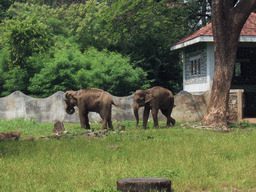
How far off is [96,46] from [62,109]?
12567mm

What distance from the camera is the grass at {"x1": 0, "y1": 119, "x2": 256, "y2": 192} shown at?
241 inches

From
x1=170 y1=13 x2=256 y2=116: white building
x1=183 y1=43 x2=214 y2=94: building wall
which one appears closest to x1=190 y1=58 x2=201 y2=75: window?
x1=170 y1=13 x2=256 y2=116: white building

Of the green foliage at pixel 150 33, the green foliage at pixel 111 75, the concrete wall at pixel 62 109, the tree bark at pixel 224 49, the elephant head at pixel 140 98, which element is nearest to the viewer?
the elephant head at pixel 140 98

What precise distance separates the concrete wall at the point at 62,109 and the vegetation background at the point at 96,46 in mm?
2542

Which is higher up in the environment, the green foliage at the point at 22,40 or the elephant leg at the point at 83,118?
the green foliage at the point at 22,40

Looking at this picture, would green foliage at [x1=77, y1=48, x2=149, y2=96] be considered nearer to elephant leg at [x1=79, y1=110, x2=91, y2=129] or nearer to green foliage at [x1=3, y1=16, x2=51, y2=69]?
green foliage at [x1=3, y1=16, x2=51, y2=69]

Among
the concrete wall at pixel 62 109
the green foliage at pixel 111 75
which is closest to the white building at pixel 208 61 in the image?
the concrete wall at pixel 62 109

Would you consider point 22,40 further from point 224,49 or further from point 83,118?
point 224,49

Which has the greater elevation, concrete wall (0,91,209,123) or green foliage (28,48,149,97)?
green foliage (28,48,149,97)

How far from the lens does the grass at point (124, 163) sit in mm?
6113

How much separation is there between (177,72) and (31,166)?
24909 mm

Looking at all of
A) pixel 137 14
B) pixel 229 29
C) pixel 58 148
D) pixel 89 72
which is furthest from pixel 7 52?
pixel 58 148

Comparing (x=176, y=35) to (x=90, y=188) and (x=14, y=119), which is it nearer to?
(x=14, y=119)

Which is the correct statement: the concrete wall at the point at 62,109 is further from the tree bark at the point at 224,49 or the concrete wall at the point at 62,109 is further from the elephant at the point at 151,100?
the elephant at the point at 151,100
